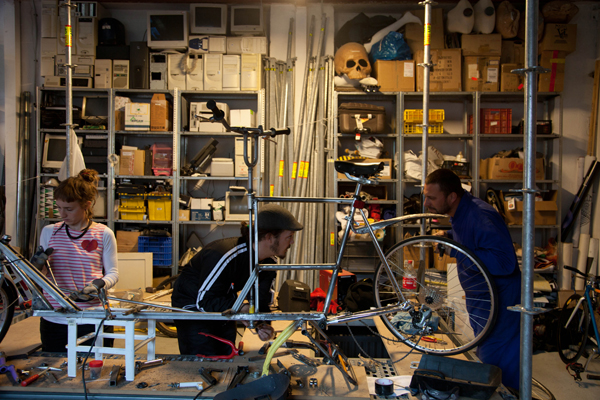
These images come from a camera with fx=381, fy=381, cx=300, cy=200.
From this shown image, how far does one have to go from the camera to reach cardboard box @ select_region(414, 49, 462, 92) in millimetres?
4469

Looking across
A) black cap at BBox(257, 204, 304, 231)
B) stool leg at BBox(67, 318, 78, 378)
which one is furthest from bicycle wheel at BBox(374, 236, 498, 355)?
stool leg at BBox(67, 318, 78, 378)

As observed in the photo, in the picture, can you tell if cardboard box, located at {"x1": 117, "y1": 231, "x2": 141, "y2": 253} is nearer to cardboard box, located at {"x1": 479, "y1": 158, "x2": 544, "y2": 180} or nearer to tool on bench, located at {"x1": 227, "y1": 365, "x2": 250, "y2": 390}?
tool on bench, located at {"x1": 227, "y1": 365, "x2": 250, "y2": 390}

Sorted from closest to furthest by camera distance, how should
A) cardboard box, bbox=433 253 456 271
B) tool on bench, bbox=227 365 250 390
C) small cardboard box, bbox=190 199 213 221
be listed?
tool on bench, bbox=227 365 250 390, cardboard box, bbox=433 253 456 271, small cardboard box, bbox=190 199 213 221

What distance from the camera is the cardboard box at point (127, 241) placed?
4.51 metres

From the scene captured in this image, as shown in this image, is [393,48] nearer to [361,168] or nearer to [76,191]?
[361,168]

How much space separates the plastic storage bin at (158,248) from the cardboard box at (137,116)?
4.33 feet

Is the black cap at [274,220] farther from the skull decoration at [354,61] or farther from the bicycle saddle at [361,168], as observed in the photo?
the skull decoration at [354,61]

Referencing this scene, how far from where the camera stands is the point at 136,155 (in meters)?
4.59

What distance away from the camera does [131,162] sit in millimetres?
4582

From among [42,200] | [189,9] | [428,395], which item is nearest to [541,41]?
[189,9]

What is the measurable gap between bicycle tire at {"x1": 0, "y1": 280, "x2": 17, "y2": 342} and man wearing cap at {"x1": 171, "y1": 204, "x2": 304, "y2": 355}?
0.79 m

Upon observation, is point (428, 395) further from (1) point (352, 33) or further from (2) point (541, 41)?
(2) point (541, 41)

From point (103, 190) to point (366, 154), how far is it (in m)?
3.18

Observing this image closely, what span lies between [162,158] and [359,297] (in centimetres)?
286
